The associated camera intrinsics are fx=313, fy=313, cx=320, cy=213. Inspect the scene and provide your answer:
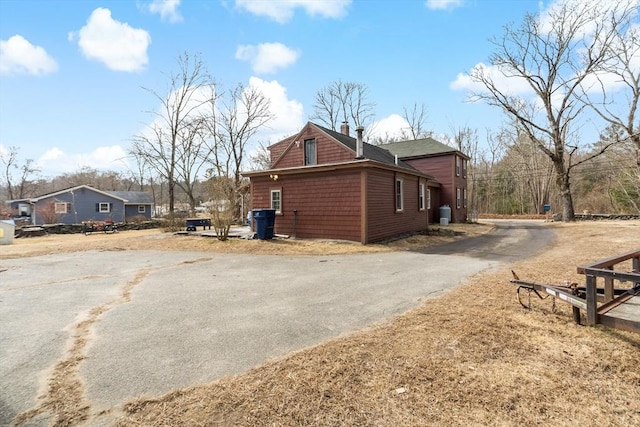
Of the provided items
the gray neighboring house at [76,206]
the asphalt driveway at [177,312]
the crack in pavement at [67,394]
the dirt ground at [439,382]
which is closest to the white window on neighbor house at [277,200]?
the asphalt driveway at [177,312]

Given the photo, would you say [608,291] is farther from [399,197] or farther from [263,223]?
[399,197]

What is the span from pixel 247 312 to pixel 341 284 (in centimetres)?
228

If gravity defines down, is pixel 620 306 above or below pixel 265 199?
below

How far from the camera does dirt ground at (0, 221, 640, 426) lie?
7.27 ft

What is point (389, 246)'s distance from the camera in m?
12.0

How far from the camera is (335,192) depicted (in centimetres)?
1273

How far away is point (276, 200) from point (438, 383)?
41.1 feet

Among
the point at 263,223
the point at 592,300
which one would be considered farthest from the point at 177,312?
the point at 263,223

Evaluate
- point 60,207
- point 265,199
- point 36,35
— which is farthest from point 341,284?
point 60,207

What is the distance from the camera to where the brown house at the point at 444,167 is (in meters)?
23.3

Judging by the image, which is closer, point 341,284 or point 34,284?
point 341,284

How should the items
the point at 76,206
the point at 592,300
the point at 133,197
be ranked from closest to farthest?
the point at 592,300
the point at 76,206
the point at 133,197

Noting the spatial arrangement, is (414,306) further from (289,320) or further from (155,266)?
(155,266)

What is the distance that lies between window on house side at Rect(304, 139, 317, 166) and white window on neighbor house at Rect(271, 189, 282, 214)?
2131mm
